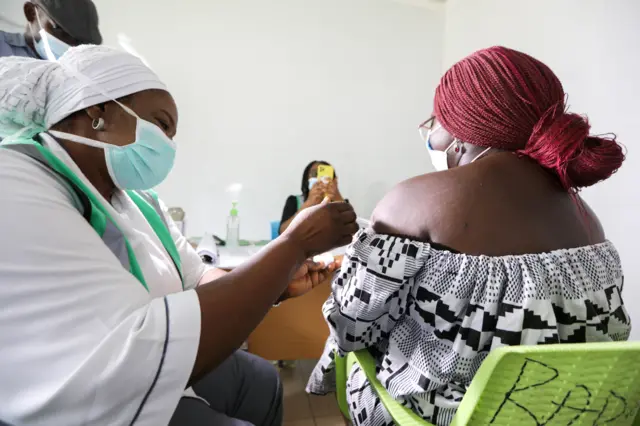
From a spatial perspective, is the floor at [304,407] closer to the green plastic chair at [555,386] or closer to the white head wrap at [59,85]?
the green plastic chair at [555,386]

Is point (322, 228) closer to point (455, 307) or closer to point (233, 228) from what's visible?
point (455, 307)

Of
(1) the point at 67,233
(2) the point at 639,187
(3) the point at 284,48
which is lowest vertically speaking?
(2) the point at 639,187

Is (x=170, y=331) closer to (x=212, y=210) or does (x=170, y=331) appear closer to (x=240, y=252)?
(x=240, y=252)

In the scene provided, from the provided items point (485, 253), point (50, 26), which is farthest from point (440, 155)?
point (50, 26)

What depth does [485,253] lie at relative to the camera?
720 millimetres


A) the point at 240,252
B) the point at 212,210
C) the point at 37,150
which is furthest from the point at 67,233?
the point at 212,210

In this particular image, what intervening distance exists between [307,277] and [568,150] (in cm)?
74

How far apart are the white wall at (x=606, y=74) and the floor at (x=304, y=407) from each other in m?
1.24

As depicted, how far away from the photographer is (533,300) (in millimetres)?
688

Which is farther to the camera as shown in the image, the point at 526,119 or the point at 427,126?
the point at 427,126

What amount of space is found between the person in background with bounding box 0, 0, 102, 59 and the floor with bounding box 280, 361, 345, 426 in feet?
5.50

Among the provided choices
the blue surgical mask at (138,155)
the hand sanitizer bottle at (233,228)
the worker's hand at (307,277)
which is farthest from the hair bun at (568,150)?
the hand sanitizer bottle at (233,228)

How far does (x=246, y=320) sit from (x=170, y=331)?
12 centimetres

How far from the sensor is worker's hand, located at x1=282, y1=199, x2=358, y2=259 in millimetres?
818
